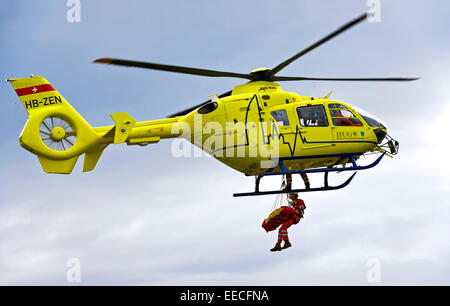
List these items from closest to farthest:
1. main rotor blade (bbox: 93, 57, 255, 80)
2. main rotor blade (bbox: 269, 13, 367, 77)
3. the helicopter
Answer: main rotor blade (bbox: 93, 57, 255, 80)
main rotor blade (bbox: 269, 13, 367, 77)
the helicopter

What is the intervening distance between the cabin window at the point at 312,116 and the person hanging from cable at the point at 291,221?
93.8 inches

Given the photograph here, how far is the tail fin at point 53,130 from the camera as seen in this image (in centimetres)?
1666

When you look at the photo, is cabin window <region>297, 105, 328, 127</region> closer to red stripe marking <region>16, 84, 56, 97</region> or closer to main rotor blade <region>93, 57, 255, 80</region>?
main rotor blade <region>93, 57, 255, 80</region>

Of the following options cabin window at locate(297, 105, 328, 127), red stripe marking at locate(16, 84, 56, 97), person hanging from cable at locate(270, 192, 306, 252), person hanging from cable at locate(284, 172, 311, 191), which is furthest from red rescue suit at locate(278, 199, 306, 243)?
red stripe marking at locate(16, 84, 56, 97)

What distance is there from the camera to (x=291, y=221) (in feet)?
56.5

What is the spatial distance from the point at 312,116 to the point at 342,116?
95 centimetres

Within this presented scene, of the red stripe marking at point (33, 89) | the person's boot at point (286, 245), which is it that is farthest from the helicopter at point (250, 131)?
the person's boot at point (286, 245)

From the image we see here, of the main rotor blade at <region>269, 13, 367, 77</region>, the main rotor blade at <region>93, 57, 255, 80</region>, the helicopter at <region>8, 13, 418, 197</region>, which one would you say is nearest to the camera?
the main rotor blade at <region>93, 57, 255, 80</region>

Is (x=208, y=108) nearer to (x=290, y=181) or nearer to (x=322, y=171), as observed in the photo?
(x=290, y=181)

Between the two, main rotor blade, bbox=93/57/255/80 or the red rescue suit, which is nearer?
main rotor blade, bbox=93/57/255/80

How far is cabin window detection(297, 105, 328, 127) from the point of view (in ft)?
54.3

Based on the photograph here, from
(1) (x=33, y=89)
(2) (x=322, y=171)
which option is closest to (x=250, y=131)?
(2) (x=322, y=171)

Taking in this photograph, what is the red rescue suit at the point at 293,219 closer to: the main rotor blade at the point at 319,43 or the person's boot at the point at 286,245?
the person's boot at the point at 286,245

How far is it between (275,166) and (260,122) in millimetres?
1351
